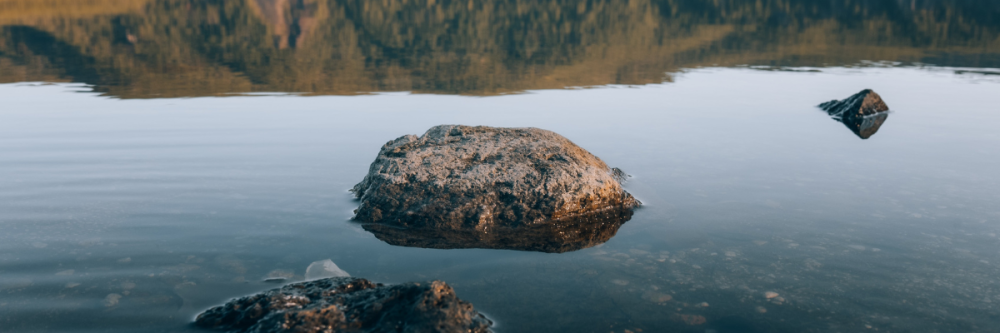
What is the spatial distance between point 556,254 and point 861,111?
15.9m

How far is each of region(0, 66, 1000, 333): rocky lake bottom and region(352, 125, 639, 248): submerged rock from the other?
1.73 ft

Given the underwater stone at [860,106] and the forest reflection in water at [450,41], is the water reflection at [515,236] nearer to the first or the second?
the underwater stone at [860,106]

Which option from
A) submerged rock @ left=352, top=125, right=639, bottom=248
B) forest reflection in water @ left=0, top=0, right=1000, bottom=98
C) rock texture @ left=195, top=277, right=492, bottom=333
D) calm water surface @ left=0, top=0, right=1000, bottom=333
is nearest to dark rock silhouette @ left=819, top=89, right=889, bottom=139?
calm water surface @ left=0, top=0, right=1000, bottom=333

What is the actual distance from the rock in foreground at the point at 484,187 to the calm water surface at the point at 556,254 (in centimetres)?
69

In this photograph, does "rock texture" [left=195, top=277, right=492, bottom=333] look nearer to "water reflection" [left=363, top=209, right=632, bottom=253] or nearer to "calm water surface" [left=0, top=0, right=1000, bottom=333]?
"calm water surface" [left=0, top=0, right=1000, bottom=333]

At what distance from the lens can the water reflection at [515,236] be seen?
8.69 m

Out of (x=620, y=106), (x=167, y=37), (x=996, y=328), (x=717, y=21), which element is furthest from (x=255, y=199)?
(x=717, y=21)

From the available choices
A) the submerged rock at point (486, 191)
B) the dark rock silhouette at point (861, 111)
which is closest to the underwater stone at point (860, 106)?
the dark rock silhouette at point (861, 111)

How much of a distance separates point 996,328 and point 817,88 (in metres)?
24.4

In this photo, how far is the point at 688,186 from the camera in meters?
11.9

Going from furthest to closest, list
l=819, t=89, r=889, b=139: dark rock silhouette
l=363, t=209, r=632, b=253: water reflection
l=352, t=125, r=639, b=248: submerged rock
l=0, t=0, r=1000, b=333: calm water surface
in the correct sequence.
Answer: l=819, t=89, r=889, b=139: dark rock silhouette < l=352, t=125, r=639, b=248: submerged rock < l=363, t=209, r=632, b=253: water reflection < l=0, t=0, r=1000, b=333: calm water surface

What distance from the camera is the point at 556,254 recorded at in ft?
27.8

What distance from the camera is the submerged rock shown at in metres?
9.26

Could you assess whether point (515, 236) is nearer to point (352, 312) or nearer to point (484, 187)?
point (484, 187)
